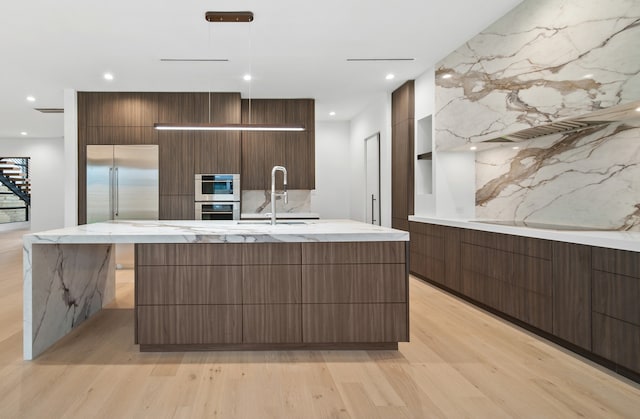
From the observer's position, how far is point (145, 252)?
8.40 feet

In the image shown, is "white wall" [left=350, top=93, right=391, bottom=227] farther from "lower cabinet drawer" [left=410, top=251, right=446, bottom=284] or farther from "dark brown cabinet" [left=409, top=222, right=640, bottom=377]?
"dark brown cabinet" [left=409, top=222, right=640, bottom=377]

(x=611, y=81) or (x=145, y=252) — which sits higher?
(x=611, y=81)

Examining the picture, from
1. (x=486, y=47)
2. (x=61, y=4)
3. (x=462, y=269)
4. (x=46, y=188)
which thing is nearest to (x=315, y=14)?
(x=486, y=47)

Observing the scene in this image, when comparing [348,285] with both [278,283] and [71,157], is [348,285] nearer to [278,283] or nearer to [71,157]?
[278,283]

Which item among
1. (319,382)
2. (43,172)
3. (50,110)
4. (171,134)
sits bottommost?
(319,382)

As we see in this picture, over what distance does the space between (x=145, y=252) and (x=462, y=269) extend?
2.82 meters

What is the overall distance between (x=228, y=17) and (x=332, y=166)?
16.0ft

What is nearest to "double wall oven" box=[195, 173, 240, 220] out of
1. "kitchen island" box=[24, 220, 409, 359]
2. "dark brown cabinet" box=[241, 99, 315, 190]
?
"dark brown cabinet" box=[241, 99, 315, 190]

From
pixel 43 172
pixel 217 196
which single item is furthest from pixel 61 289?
pixel 43 172

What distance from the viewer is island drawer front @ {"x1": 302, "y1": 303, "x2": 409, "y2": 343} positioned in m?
2.58

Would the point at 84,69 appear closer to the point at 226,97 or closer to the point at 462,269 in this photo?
the point at 226,97

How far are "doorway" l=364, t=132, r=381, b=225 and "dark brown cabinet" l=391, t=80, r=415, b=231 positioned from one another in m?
0.77

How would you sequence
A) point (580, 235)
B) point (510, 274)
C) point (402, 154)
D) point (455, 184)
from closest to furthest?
point (580, 235), point (510, 274), point (455, 184), point (402, 154)

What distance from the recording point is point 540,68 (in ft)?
10.1
